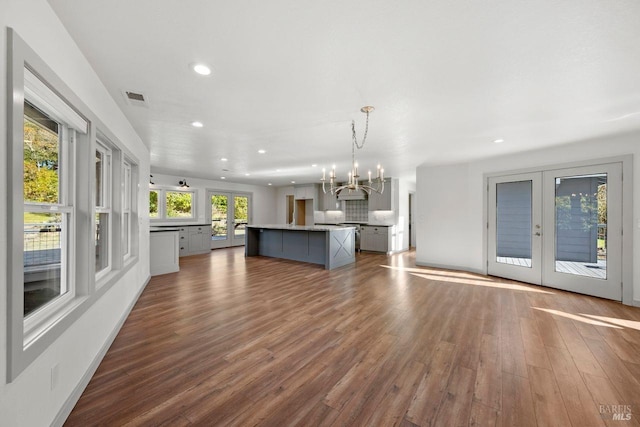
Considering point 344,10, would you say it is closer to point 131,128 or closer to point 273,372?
point 273,372

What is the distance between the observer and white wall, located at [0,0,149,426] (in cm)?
115

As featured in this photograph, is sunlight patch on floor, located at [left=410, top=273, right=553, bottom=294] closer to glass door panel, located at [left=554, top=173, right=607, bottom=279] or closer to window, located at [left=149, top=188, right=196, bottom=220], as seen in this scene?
→ glass door panel, located at [left=554, top=173, right=607, bottom=279]

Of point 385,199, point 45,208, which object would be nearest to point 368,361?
point 45,208

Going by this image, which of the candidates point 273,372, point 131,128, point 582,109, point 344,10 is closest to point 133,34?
point 344,10

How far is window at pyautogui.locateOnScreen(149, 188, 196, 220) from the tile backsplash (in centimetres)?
558

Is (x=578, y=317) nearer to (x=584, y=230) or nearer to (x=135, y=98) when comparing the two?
(x=584, y=230)

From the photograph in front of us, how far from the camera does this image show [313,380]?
2.04 m

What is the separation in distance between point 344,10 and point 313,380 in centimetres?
256

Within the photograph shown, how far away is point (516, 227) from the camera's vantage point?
16.7ft

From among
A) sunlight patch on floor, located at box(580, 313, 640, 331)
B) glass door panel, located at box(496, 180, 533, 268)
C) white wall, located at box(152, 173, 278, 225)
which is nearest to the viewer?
sunlight patch on floor, located at box(580, 313, 640, 331)

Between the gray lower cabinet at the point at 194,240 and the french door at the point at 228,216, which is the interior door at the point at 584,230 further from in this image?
the gray lower cabinet at the point at 194,240

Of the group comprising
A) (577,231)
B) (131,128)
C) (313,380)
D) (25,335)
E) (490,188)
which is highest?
(131,128)

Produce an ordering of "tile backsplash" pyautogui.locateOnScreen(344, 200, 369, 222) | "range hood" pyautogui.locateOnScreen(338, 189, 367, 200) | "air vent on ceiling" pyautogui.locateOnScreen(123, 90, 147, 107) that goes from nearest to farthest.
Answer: "air vent on ceiling" pyautogui.locateOnScreen(123, 90, 147, 107), "range hood" pyautogui.locateOnScreen(338, 189, 367, 200), "tile backsplash" pyautogui.locateOnScreen(344, 200, 369, 222)

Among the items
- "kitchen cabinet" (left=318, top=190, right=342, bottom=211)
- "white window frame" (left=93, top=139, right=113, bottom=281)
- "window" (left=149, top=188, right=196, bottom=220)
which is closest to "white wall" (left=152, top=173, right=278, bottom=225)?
"window" (left=149, top=188, right=196, bottom=220)
